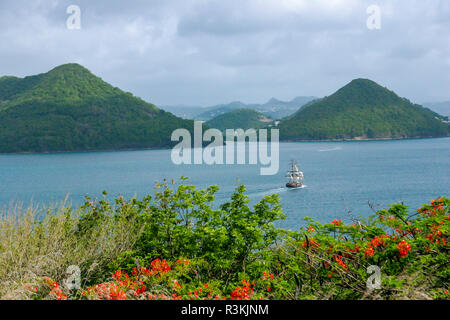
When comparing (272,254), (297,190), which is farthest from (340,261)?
(297,190)

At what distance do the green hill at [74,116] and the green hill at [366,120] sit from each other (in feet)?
146

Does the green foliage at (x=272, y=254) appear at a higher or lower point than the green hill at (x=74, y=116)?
lower

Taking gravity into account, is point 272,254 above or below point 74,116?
below

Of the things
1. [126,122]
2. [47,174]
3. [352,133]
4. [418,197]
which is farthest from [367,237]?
[352,133]

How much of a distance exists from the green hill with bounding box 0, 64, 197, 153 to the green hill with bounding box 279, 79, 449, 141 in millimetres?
44512

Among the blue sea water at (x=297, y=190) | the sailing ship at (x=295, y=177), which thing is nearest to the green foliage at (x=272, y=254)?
the blue sea water at (x=297, y=190)

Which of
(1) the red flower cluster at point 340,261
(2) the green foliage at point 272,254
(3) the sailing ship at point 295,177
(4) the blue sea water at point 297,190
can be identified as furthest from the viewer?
(3) the sailing ship at point 295,177

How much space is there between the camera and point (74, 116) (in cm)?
13162

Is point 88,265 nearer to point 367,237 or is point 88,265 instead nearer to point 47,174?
point 367,237

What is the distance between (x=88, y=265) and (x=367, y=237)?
14.8 ft

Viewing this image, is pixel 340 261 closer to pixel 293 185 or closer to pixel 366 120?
pixel 293 185

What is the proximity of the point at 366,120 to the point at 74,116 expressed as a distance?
98755 mm

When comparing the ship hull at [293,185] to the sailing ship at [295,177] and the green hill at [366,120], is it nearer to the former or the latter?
the sailing ship at [295,177]

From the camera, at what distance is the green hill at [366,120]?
144875 millimetres
